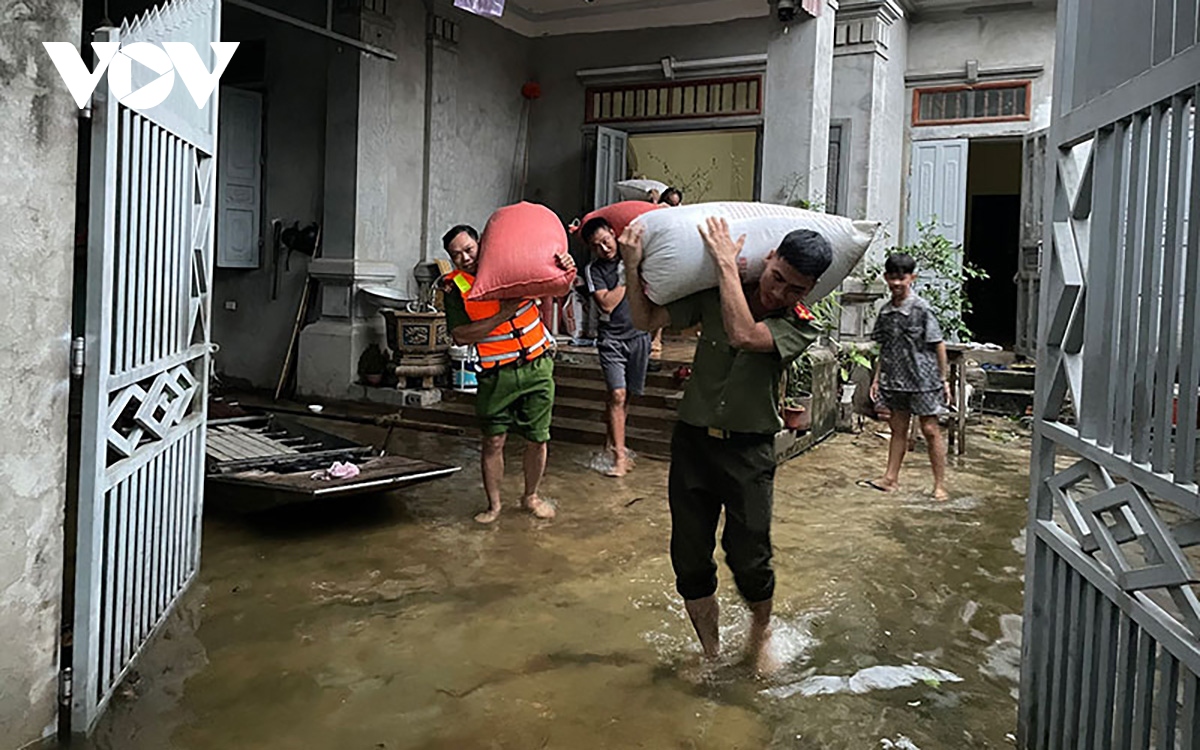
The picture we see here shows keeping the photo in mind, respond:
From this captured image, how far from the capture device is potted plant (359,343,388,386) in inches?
298

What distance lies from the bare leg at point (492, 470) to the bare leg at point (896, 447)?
7.59 ft

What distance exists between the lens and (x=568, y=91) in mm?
9492

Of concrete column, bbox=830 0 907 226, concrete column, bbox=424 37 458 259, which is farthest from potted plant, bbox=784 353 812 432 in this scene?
concrete column, bbox=424 37 458 259

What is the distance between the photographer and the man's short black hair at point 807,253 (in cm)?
252

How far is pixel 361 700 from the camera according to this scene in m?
2.60

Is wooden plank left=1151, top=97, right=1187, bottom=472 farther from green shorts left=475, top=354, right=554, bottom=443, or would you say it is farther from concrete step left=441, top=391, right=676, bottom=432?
concrete step left=441, top=391, right=676, bottom=432

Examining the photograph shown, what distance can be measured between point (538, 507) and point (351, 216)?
3.99 metres

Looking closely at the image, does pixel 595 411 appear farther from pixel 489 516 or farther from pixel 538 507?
pixel 489 516

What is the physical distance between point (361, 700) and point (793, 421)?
14.1 feet

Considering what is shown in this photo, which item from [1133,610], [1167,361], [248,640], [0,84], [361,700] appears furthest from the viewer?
[248,640]

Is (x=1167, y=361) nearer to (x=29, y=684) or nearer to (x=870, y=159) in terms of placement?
(x=29, y=684)

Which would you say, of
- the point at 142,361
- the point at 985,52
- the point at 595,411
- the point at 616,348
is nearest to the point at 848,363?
the point at 595,411

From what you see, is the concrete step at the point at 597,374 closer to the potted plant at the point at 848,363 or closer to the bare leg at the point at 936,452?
the potted plant at the point at 848,363

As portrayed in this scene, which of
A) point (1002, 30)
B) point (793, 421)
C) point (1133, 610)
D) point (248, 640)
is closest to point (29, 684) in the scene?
point (248, 640)
